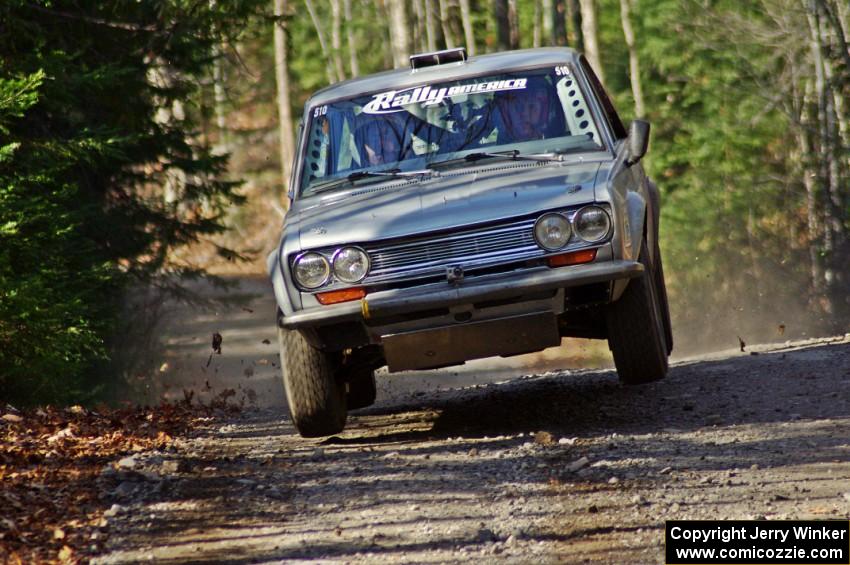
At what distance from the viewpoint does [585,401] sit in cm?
880

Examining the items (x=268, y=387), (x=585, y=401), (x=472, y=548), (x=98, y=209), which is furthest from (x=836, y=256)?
(x=472, y=548)

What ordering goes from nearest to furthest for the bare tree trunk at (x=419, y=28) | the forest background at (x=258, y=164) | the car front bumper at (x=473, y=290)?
the car front bumper at (x=473, y=290) < the forest background at (x=258, y=164) < the bare tree trunk at (x=419, y=28)

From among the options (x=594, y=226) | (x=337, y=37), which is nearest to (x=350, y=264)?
(x=594, y=226)

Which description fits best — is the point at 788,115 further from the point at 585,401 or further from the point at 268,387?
the point at 585,401

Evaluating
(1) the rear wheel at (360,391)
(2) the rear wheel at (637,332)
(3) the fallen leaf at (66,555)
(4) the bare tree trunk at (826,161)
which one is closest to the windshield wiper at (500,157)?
(2) the rear wheel at (637,332)

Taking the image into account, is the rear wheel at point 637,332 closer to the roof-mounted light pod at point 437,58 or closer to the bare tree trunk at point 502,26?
the roof-mounted light pod at point 437,58

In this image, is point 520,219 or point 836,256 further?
point 836,256

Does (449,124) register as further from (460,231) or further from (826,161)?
(826,161)

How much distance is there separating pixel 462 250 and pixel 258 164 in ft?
170

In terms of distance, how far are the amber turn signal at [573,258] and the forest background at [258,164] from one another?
4983 millimetres

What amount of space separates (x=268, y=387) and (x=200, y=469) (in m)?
10.5

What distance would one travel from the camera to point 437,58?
877 centimetres

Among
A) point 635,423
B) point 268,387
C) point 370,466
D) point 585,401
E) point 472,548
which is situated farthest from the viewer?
point 268,387

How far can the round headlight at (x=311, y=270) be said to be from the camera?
7.00 meters
